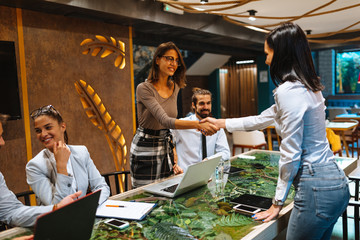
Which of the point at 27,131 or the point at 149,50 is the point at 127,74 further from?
the point at 149,50

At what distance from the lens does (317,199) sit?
1299 mm

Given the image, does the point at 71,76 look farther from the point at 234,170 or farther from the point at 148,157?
the point at 234,170

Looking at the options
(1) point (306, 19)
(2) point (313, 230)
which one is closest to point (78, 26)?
(2) point (313, 230)

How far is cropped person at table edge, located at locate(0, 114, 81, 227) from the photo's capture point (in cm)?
137

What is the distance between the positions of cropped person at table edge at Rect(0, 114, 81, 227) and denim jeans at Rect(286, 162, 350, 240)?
3.12ft

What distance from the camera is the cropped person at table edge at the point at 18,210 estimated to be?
4.51 ft

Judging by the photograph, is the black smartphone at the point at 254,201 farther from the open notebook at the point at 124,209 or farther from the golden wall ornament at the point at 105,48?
the golden wall ornament at the point at 105,48

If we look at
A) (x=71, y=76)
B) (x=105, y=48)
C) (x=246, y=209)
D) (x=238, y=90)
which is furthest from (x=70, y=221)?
(x=238, y=90)

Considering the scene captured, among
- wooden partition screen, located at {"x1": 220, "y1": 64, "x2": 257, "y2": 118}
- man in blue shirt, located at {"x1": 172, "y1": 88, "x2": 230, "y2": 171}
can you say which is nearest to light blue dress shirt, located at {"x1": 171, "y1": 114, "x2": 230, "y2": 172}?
man in blue shirt, located at {"x1": 172, "y1": 88, "x2": 230, "y2": 171}

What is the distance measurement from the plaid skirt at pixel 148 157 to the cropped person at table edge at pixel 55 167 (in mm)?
516

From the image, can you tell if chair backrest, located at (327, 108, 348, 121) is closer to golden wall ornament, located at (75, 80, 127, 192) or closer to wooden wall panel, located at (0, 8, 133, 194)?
wooden wall panel, located at (0, 8, 133, 194)

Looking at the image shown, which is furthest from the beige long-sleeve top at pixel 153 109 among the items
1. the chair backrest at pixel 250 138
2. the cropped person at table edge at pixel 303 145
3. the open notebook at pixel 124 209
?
the chair backrest at pixel 250 138

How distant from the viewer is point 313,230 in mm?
1319

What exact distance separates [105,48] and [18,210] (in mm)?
3090
